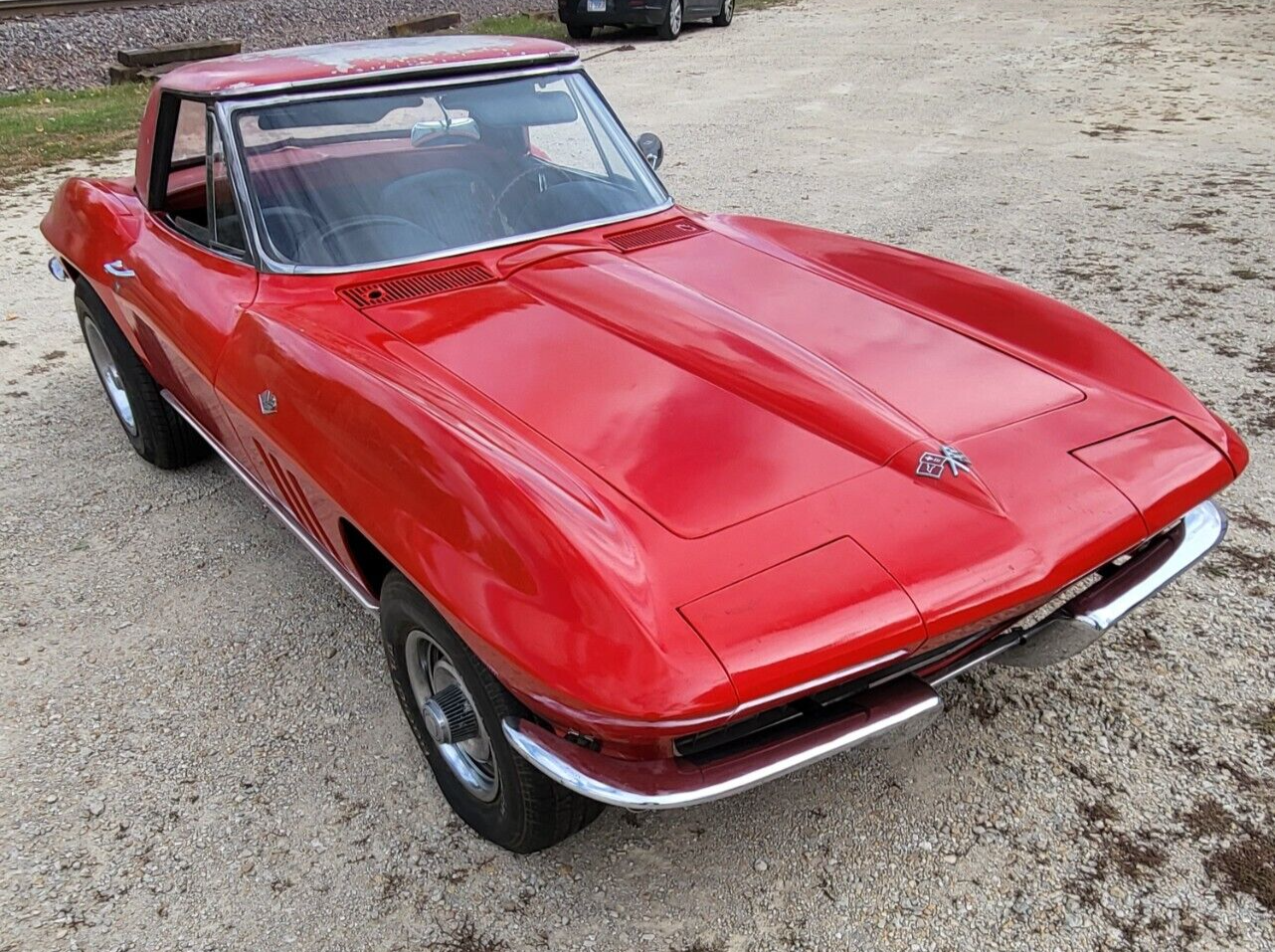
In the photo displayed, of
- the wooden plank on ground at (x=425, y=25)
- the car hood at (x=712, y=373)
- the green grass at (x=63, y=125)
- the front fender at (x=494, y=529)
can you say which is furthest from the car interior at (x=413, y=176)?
the wooden plank on ground at (x=425, y=25)

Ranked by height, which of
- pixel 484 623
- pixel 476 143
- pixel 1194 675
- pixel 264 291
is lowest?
pixel 1194 675

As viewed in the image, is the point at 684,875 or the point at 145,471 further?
the point at 145,471

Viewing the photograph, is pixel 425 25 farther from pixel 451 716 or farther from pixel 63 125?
pixel 451 716

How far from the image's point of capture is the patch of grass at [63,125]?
8.52 m

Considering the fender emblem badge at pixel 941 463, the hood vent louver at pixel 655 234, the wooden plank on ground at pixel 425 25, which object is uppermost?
the hood vent louver at pixel 655 234

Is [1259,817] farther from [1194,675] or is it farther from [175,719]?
[175,719]

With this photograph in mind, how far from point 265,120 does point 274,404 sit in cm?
99

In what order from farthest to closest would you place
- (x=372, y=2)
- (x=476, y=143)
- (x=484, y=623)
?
(x=372, y=2), (x=476, y=143), (x=484, y=623)

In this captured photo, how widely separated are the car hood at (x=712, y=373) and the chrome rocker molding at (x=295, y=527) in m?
0.60

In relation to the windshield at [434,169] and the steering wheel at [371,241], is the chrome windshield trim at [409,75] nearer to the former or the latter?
the windshield at [434,169]

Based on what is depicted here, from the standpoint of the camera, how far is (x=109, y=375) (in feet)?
13.2

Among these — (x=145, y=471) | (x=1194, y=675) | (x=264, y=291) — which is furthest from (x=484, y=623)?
(x=145, y=471)

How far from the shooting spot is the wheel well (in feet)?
7.48

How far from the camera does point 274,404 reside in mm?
2445
